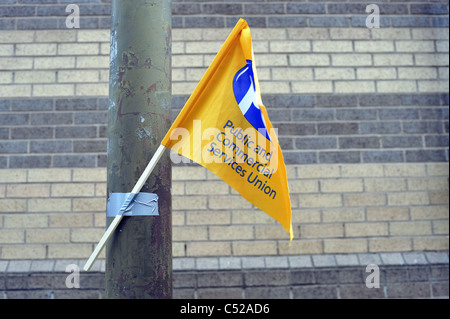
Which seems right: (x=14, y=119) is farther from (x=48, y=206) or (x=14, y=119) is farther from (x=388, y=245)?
(x=388, y=245)

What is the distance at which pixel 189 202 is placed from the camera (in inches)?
182

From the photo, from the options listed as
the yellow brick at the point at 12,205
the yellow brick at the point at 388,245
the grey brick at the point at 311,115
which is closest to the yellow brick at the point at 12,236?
the yellow brick at the point at 12,205

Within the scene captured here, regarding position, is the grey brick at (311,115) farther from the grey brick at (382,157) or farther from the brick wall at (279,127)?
the grey brick at (382,157)

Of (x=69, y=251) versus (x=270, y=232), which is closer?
(x=69, y=251)

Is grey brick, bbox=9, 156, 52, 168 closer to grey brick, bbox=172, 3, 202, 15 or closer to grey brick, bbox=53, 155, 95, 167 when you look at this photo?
grey brick, bbox=53, 155, 95, 167

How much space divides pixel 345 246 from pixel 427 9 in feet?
10.3

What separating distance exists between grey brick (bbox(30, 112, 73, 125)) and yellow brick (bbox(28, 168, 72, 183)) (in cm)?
56

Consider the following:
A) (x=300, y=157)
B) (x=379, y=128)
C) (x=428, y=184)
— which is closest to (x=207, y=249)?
(x=300, y=157)

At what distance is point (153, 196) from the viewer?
2.01 metres

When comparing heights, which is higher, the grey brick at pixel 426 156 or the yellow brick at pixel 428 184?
the grey brick at pixel 426 156

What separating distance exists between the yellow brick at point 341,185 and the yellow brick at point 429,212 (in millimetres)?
677

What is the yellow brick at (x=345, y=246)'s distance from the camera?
15.0 ft

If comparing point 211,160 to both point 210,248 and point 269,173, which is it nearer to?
point 269,173
